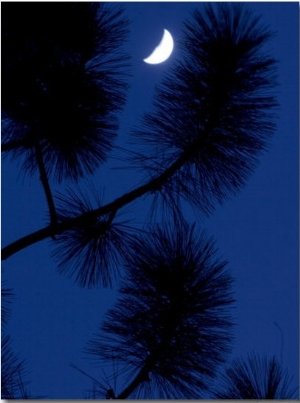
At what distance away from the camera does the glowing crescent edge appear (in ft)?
3.67

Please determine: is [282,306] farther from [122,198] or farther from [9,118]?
[9,118]

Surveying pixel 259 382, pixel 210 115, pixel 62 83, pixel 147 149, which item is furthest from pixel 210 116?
pixel 259 382

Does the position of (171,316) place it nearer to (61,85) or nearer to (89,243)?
(89,243)

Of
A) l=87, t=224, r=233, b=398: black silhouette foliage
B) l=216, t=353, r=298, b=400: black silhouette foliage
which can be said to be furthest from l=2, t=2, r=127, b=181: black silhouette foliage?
l=216, t=353, r=298, b=400: black silhouette foliage

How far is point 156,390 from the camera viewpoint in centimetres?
101

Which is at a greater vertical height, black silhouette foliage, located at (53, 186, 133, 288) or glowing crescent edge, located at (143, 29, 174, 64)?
glowing crescent edge, located at (143, 29, 174, 64)

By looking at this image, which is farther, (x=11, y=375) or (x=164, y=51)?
(x=164, y=51)

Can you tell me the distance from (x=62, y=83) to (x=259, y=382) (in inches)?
23.4

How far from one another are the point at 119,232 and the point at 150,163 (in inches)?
5.2

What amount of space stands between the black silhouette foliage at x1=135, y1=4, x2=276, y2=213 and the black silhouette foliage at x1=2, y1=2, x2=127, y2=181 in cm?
9

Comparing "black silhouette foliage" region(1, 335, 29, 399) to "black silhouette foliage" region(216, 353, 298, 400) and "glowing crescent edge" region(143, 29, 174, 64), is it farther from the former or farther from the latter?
"glowing crescent edge" region(143, 29, 174, 64)

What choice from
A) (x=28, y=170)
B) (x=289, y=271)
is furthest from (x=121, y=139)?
(x=289, y=271)

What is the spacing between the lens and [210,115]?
1.10 m

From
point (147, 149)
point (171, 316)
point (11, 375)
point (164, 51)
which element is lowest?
point (11, 375)
